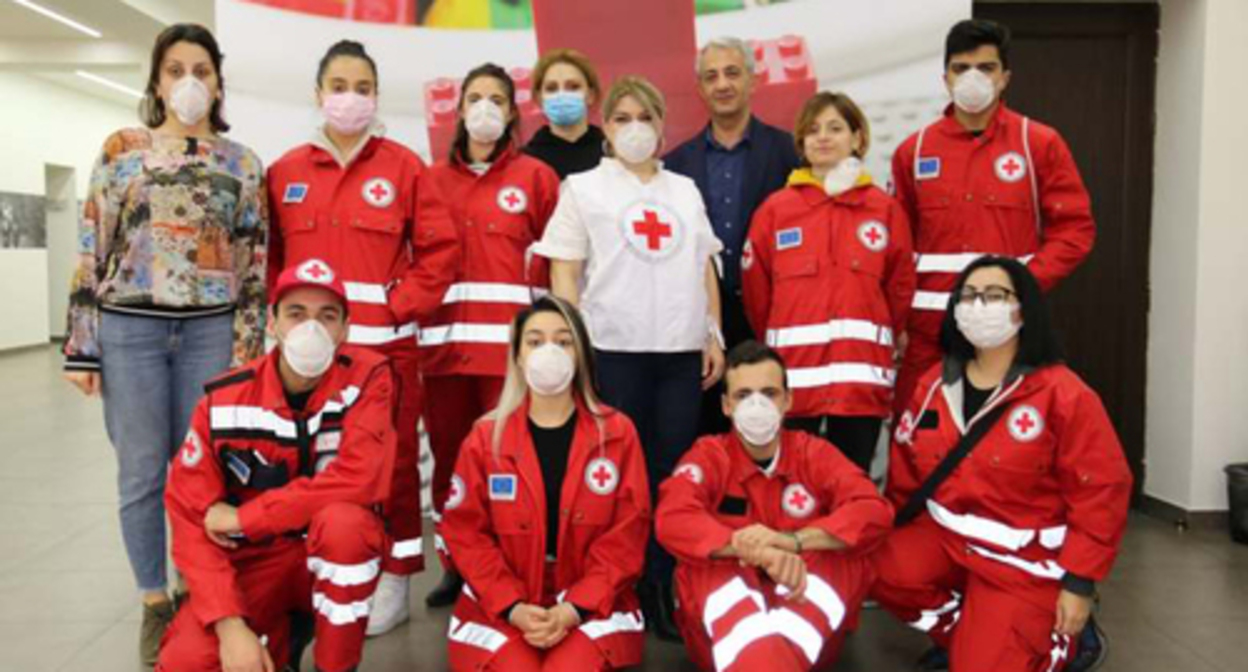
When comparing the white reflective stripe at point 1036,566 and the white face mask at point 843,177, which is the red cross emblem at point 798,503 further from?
the white face mask at point 843,177

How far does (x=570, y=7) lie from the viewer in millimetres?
4043

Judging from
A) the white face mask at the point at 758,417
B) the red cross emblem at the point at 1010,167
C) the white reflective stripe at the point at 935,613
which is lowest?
the white reflective stripe at the point at 935,613

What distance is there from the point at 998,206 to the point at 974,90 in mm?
377

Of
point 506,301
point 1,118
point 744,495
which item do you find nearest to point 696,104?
point 506,301

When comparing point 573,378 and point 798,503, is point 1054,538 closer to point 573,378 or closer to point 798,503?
point 798,503

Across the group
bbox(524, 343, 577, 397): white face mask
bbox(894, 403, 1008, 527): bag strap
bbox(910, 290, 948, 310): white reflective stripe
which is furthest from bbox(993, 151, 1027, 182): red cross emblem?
bbox(524, 343, 577, 397): white face mask

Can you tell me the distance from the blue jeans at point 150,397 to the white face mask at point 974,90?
234 cm

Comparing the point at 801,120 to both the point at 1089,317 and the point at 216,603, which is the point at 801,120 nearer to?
the point at 216,603

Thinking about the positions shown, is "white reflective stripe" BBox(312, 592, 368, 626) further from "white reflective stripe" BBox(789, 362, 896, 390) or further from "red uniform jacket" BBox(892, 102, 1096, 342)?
"red uniform jacket" BBox(892, 102, 1096, 342)

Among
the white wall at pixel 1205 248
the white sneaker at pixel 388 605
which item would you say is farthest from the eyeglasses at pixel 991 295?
the white wall at pixel 1205 248

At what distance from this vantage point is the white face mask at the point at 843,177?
2.79m

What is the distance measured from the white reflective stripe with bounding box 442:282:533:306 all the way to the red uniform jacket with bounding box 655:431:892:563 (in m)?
0.84

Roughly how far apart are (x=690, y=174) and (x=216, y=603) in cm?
194

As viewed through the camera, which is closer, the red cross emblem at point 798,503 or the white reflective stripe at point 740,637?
the white reflective stripe at point 740,637
